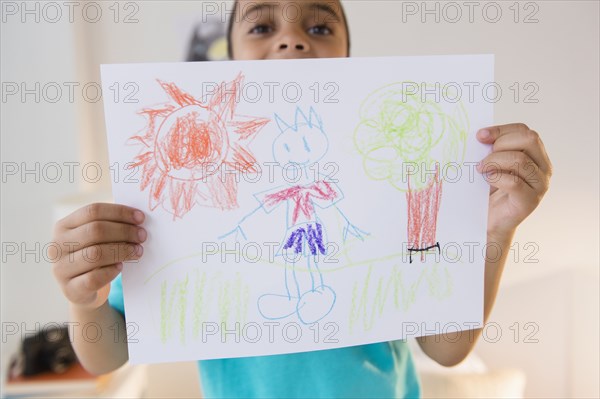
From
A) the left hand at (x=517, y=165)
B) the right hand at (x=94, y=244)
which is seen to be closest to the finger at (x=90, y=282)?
the right hand at (x=94, y=244)

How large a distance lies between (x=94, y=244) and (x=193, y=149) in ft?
0.49

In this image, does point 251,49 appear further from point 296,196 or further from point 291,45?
point 296,196

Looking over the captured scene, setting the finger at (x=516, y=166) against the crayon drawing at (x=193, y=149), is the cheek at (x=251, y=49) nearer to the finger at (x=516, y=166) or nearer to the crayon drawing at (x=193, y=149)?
the crayon drawing at (x=193, y=149)

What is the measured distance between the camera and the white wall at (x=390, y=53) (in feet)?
4.11

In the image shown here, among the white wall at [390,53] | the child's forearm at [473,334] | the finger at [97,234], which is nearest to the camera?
the finger at [97,234]

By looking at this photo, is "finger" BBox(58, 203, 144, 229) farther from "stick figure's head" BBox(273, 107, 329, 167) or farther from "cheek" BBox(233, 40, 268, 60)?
"cheek" BBox(233, 40, 268, 60)

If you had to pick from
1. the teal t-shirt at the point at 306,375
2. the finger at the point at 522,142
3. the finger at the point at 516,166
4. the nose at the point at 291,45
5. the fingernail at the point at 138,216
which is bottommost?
the teal t-shirt at the point at 306,375

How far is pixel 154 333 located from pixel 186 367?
0.86 meters

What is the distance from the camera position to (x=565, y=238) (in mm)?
1332

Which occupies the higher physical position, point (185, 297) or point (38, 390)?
point (185, 297)

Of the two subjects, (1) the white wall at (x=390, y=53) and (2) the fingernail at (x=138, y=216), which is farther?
(1) the white wall at (x=390, y=53)

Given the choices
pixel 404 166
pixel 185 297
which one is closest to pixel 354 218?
pixel 404 166

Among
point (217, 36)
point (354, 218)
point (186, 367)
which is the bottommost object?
point (186, 367)

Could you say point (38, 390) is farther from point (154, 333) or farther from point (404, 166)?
point (404, 166)
